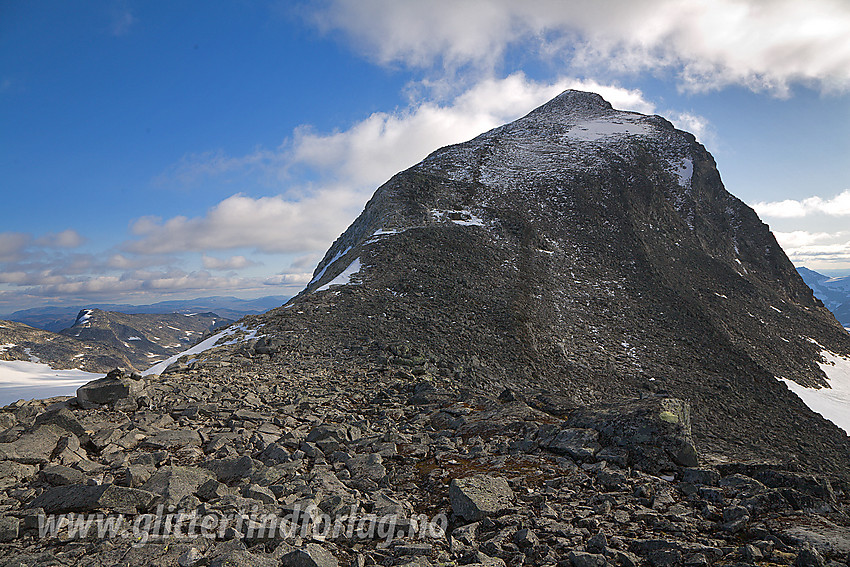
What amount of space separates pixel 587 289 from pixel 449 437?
3093cm

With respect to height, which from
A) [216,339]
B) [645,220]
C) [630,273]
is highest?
[645,220]

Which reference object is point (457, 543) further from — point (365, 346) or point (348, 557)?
point (365, 346)

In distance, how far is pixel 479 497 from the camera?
6.77 meters

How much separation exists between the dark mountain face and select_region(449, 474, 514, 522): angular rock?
5790 mm

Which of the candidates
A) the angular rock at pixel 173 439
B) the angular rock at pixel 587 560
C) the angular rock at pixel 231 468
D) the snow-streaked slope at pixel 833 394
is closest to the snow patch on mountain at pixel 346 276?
the angular rock at pixel 173 439

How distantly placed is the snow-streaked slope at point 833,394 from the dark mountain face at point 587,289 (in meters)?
1.46

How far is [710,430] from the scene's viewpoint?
23297 millimetres

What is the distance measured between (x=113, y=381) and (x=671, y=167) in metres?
69.0

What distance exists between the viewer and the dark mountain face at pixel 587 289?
22.9 m

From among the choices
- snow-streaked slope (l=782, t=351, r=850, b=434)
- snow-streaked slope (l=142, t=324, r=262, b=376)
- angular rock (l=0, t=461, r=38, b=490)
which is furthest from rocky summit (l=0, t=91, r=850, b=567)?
snow-streaked slope (l=782, t=351, r=850, b=434)

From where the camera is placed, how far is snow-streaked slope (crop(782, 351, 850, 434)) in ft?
97.9

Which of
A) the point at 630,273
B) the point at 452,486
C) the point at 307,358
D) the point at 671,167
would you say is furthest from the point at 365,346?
the point at 671,167

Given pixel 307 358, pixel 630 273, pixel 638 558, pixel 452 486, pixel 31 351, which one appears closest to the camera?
pixel 638 558

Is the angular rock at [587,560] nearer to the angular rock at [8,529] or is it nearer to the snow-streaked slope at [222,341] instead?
the angular rock at [8,529]
